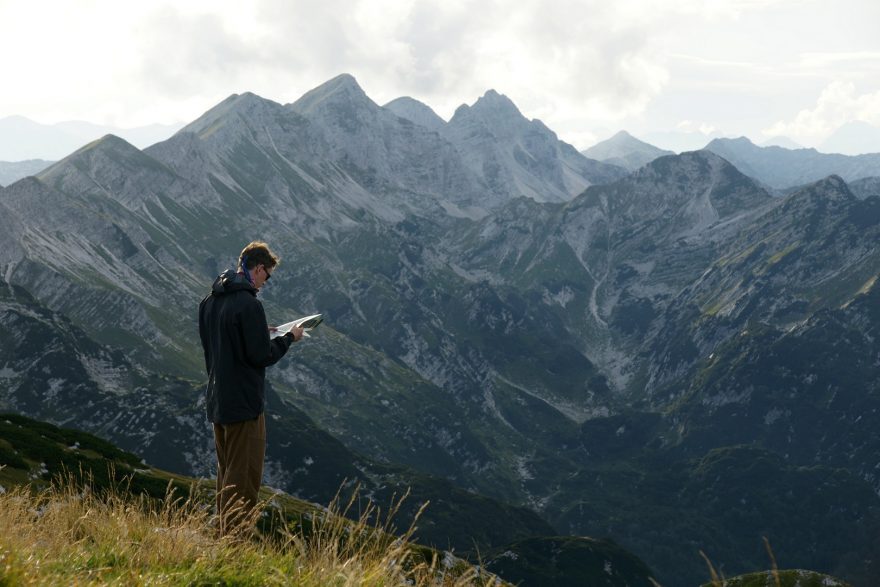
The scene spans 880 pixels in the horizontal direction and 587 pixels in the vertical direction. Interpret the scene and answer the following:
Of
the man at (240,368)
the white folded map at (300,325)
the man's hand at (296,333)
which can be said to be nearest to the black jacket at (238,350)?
the man at (240,368)

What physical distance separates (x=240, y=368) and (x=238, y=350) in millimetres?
291

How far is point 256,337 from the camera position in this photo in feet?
39.5

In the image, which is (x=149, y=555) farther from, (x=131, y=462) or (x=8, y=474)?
(x=131, y=462)

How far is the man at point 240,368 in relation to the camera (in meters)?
12.2

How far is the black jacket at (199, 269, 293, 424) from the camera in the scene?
12.1 meters

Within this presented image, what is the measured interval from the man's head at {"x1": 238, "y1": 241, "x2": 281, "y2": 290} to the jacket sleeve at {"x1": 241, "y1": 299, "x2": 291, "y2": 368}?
1.78ft

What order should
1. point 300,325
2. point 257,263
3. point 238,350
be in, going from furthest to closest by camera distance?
1. point 300,325
2. point 257,263
3. point 238,350

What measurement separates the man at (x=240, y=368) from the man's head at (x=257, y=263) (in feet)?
0.05

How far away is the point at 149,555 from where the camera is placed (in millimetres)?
8102

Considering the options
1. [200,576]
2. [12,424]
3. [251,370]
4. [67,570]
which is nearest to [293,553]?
[200,576]

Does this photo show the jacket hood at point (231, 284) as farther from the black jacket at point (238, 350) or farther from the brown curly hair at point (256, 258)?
the brown curly hair at point (256, 258)

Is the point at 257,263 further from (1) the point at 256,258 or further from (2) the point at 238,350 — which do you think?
(2) the point at 238,350

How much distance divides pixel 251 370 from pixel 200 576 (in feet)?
16.8

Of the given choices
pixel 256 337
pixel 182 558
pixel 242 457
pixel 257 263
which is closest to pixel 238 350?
pixel 256 337
